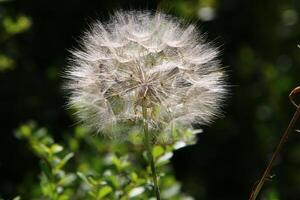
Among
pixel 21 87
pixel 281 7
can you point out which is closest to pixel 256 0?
pixel 281 7

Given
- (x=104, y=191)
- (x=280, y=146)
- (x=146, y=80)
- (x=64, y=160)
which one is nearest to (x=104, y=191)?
(x=104, y=191)

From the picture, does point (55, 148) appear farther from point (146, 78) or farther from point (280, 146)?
point (280, 146)

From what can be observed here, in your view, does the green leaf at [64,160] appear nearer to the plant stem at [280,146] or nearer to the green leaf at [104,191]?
the green leaf at [104,191]

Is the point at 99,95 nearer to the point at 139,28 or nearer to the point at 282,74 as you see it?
the point at 139,28

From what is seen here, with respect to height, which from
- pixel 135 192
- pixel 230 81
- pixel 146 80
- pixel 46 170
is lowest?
pixel 230 81

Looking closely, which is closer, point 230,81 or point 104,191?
point 104,191

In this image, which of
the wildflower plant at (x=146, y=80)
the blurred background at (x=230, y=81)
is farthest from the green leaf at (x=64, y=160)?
the blurred background at (x=230, y=81)

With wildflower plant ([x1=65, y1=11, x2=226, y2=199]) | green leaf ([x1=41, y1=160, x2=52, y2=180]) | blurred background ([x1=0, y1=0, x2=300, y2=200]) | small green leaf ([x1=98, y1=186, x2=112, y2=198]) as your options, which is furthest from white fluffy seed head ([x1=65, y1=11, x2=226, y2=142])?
blurred background ([x1=0, y1=0, x2=300, y2=200])

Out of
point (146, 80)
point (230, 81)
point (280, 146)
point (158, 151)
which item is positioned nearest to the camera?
point (280, 146)

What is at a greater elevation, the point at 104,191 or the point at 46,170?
the point at 46,170
